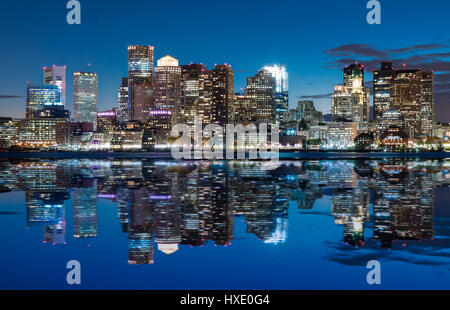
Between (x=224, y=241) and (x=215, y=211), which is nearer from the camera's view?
(x=224, y=241)

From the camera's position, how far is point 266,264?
1342cm

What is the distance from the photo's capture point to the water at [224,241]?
12117mm

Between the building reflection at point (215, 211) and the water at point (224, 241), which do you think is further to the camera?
the building reflection at point (215, 211)

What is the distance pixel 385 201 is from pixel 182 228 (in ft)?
47.6

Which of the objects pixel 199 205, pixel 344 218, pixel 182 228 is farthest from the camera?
pixel 199 205

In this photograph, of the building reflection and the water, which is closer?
the water

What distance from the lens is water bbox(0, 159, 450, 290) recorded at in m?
12.1

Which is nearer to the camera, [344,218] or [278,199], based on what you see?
[344,218]

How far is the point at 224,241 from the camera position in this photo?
16.5 meters

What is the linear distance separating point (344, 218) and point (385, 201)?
22.3 feet
